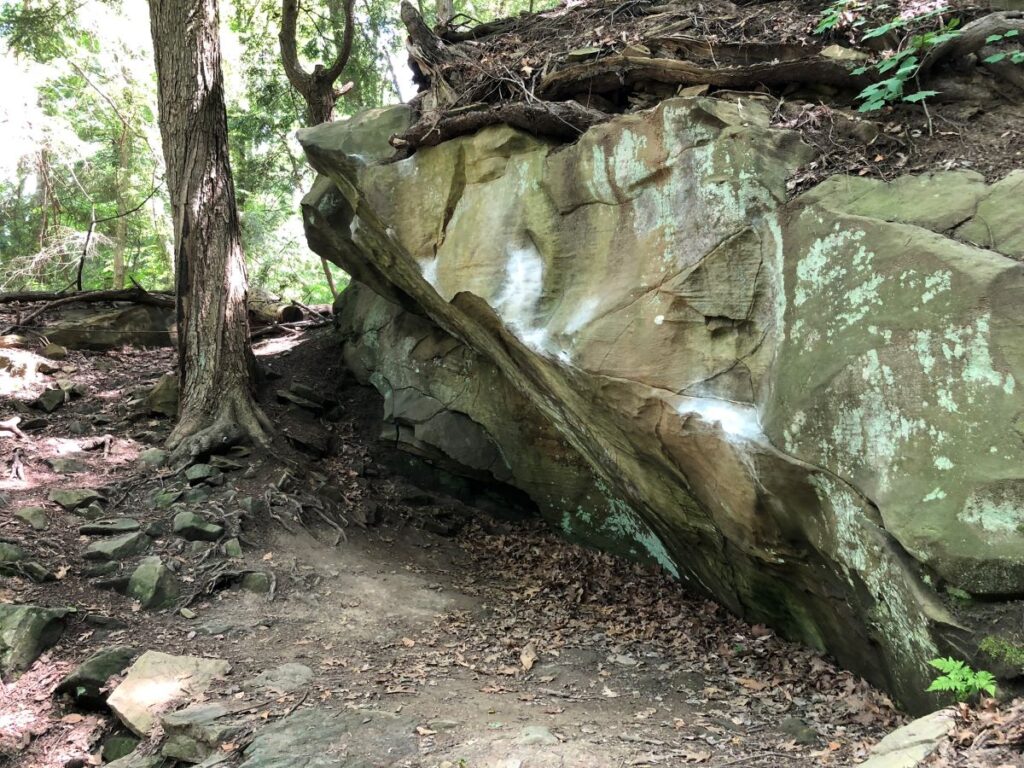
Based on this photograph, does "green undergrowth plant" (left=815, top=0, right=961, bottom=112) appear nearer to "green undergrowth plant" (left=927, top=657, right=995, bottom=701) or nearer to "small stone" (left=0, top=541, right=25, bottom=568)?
"green undergrowth plant" (left=927, top=657, right=995, bottom=701)

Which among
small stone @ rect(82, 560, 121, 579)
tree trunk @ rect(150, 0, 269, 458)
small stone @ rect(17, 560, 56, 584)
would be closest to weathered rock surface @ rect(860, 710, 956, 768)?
small stone @ rect(82, 560, 121, 579)

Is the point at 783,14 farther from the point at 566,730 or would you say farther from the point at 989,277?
the point at 566,730

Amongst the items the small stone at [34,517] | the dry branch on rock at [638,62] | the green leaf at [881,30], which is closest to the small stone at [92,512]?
the small stone at [34,517]

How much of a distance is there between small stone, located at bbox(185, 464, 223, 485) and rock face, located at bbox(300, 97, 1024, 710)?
3.11 meters

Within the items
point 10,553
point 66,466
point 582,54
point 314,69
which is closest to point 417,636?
point 10,553

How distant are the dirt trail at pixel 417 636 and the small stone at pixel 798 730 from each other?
2 centimetres

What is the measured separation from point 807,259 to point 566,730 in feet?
11.2

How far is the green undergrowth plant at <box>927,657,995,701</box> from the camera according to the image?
3.43 metres

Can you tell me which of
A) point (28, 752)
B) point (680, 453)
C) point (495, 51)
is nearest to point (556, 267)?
point (680, 453)

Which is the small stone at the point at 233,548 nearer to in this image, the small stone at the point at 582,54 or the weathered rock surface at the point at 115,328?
the weathered rock surface at the point at 115,328

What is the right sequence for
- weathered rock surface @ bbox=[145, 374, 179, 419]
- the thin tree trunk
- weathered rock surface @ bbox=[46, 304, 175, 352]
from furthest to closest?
1. the thin tree trunk
2. weathered rock surface @ bbox=[46, 304, 175, 352]
3. weathered rock surface @ bbox=[145, 374, 179, 419]

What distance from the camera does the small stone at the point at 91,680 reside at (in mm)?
4988

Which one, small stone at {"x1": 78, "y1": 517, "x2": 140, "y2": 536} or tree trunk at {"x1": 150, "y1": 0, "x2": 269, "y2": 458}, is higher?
tree trunk at {"x1": 150, "y1": 0, "x2": 269, "y2": 458}

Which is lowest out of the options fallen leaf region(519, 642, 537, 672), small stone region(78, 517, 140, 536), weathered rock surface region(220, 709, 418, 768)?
fallen leaf region(519, 642, 537, 672)
